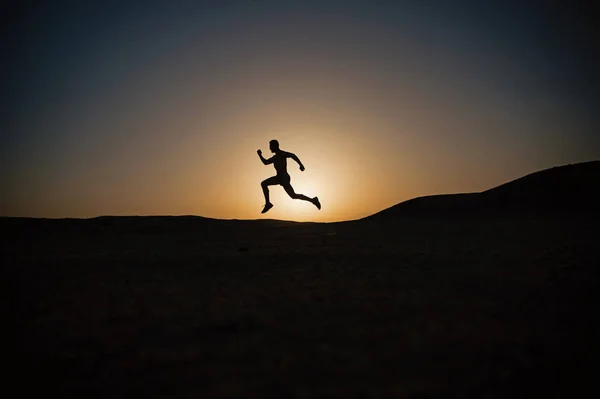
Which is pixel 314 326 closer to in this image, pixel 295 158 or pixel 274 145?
pixel 295 158

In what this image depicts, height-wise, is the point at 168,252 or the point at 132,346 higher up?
the point at 168,252

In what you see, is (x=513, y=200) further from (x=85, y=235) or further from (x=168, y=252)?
(x=85, y=235)

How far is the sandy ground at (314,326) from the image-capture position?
2.01m

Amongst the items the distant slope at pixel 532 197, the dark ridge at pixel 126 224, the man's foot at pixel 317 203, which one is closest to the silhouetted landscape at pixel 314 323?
the man's foot at pixel 317 203

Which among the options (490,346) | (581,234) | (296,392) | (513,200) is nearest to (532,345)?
(490,346)

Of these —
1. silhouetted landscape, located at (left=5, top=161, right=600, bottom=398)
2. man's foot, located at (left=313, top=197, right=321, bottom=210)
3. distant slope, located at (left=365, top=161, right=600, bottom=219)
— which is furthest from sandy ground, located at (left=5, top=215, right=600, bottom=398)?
distant slope, located at (left=365, top=161, right=600, bottom=219)

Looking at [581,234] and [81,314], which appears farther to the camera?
[581,234]

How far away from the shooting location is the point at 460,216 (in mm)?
15492

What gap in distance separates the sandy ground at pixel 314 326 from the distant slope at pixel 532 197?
11.1m

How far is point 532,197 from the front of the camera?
56.4ft

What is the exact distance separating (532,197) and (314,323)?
17337 millimetres

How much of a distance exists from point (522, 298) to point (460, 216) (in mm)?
12789

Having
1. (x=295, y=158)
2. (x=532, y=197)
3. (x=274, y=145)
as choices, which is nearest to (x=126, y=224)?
(x=274, y=145)

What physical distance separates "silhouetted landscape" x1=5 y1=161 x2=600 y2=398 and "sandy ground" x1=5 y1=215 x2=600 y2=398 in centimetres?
1
